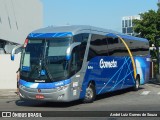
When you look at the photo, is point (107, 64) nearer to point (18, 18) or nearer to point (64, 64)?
point (64, 64)

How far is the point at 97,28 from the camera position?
1906 cm

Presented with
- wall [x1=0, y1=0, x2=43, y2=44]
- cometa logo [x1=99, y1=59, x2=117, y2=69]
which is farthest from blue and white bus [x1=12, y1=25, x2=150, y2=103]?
wall [x1=0, y1=0, x2=43, y2=44]

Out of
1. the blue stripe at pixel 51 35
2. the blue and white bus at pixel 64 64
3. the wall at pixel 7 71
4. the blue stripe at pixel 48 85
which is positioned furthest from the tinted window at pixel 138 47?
the blue stripe at pixel 48 85

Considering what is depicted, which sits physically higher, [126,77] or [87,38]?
[87,38]

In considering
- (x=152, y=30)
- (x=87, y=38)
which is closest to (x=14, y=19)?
(x=152, y=30)

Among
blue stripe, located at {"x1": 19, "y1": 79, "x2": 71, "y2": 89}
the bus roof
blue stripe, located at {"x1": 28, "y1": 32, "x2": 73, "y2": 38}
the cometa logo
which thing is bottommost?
blue stripe, located at {"x1": 19, "y1": 79, "x2": 71, "y2": 89}

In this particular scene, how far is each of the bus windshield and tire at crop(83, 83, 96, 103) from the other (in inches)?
80.3

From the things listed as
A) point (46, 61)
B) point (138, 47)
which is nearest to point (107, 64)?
point (46, 61)

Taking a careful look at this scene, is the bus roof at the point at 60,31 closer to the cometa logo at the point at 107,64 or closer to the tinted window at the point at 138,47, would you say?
the cometa logo at the point at 107,64

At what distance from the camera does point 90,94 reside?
704 inches

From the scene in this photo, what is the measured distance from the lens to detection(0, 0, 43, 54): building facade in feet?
161

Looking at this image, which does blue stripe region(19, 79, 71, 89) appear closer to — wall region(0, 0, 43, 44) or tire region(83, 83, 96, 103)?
tire region(83, 83, 96, 103)

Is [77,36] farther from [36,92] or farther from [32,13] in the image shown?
[32,13]

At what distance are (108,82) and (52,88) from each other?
4465 mm
